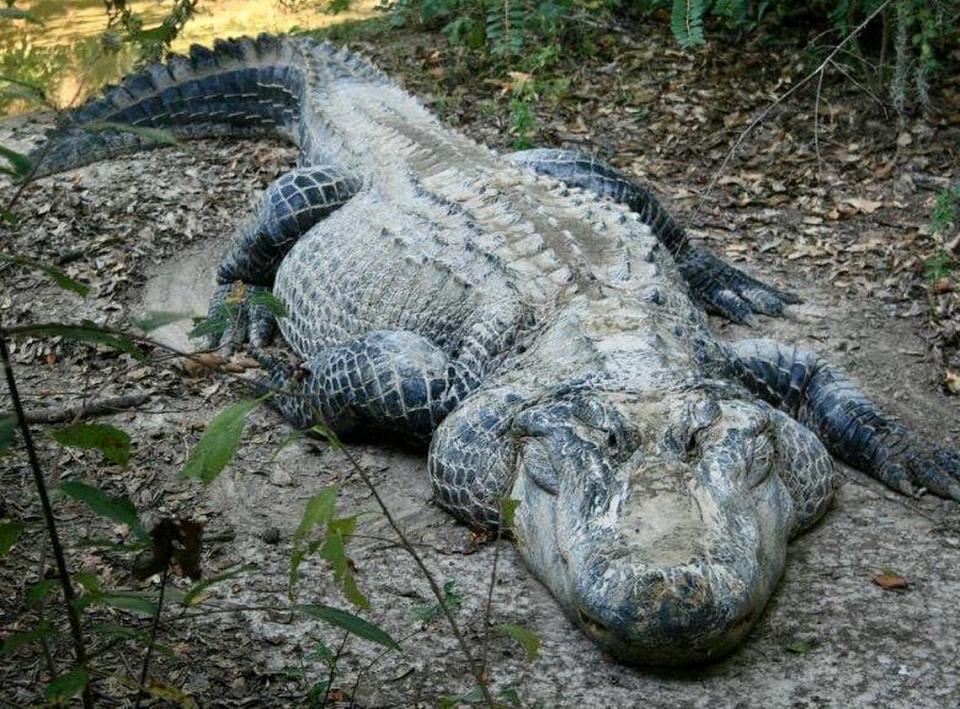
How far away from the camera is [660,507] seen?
3.83 m

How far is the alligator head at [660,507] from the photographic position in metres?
3.57

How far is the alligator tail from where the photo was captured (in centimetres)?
877

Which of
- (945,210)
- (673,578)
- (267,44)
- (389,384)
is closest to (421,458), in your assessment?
(389,384)

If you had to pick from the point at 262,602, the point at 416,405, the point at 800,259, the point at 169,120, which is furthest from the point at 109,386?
the point at 800,259

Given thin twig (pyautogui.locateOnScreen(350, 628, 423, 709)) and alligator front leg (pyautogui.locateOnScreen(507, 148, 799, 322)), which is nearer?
thin twig (pyautogui.locateOnScreen(350, 628, 423, 709))

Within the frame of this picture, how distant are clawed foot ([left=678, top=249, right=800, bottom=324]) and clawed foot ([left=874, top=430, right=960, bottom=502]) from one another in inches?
71.2

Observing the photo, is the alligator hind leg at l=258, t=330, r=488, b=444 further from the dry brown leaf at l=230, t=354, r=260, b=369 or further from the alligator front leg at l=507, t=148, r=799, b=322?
the alligator front leg at l=507, t=148, r=799, b=322

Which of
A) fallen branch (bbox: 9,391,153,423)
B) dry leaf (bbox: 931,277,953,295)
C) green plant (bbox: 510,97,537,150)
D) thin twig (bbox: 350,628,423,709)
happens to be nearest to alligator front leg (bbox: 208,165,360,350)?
fallen branch (bbox: 9,391,153,423)

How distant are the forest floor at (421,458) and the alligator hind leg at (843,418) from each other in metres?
Result: 0.11

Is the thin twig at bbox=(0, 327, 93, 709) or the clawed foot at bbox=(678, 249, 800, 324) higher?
the thin twig at bbox=(0, 327, 93, 709)

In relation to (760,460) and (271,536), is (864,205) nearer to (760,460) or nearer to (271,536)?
(760,460)

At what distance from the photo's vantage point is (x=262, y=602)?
4.26 m

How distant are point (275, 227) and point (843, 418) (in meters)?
3.55

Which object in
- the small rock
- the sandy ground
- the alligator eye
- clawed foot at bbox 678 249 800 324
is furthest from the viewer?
clawed foot at bbox 678 249 800 324
